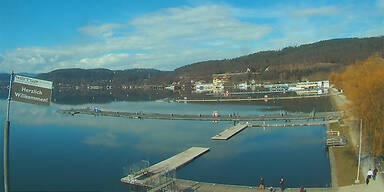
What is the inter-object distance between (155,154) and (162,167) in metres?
4.63

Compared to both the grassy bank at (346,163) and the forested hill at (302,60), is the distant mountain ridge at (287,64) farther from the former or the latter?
the grassy bank at (346,163)

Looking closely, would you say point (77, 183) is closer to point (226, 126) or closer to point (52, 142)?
point (52, 142)

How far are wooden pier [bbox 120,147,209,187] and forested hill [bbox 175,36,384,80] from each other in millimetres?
77002

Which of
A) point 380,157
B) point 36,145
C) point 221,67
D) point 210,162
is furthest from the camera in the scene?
point 221,67

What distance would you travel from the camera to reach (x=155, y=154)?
22469mm

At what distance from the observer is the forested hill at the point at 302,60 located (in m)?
104

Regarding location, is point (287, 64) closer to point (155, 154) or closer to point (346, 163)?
point (155, 154)

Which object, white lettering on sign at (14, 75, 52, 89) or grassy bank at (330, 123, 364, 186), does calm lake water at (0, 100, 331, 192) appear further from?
white lettering on sign at (14, 75, 52, 89)

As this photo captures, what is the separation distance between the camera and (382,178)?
12.5m

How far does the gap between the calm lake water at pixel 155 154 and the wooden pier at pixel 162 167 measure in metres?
0.39

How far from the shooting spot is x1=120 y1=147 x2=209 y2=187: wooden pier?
603 inches

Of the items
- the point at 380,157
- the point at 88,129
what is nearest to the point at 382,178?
the point at 380,157

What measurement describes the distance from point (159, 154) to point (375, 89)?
1280 centimetres

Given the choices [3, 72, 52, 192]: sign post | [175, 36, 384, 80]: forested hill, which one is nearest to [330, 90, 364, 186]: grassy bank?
[3, 72, 52, 192]: sign post
